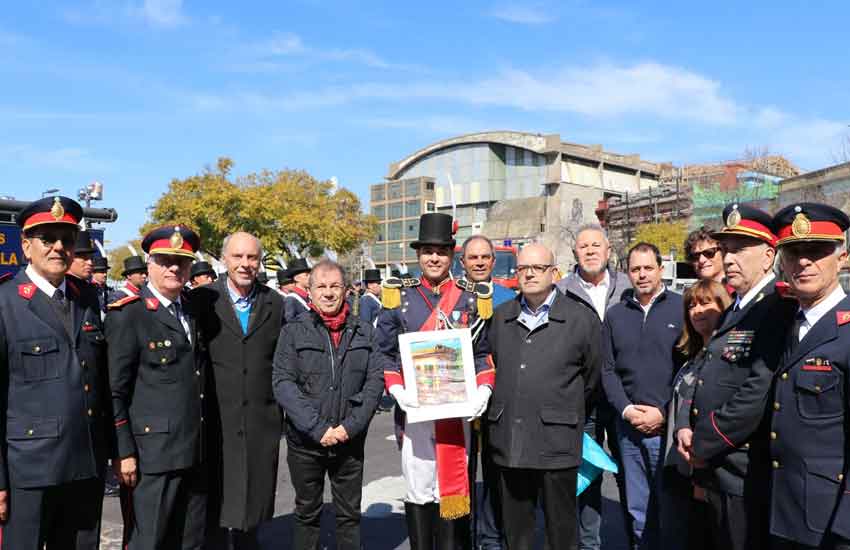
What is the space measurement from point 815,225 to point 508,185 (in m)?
83.8

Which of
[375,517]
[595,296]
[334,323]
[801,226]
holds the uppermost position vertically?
[801,226]

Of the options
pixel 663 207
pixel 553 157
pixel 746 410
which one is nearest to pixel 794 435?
pixel 746 410

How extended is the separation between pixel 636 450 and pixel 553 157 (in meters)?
77.3

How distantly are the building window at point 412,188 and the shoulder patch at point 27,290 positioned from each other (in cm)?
8894

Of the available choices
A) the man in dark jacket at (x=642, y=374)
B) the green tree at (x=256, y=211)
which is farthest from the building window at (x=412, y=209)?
the man in dark jacket at (x=642, y=374)

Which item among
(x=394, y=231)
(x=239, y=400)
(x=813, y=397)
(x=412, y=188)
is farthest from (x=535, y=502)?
(x=412, y=188)

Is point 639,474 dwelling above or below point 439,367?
below

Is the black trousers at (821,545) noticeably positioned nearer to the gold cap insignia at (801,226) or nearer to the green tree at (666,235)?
the gold cap insignia at (801,226)

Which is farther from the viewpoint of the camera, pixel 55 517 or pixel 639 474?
pixel 639 474

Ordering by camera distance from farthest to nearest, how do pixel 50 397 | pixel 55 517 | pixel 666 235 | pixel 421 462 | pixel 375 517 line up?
1. pixel 666 235
2. pixel 375 517
3. pixel 421 462
4. pixel 55 517
5. pixel 50 397

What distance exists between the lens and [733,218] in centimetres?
395

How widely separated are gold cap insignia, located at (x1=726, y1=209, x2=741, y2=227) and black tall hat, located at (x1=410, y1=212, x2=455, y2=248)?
5.90ft

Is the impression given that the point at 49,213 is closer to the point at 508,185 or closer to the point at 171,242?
the point at 171,242

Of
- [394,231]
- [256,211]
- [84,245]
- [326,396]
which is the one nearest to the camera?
[326,396]
